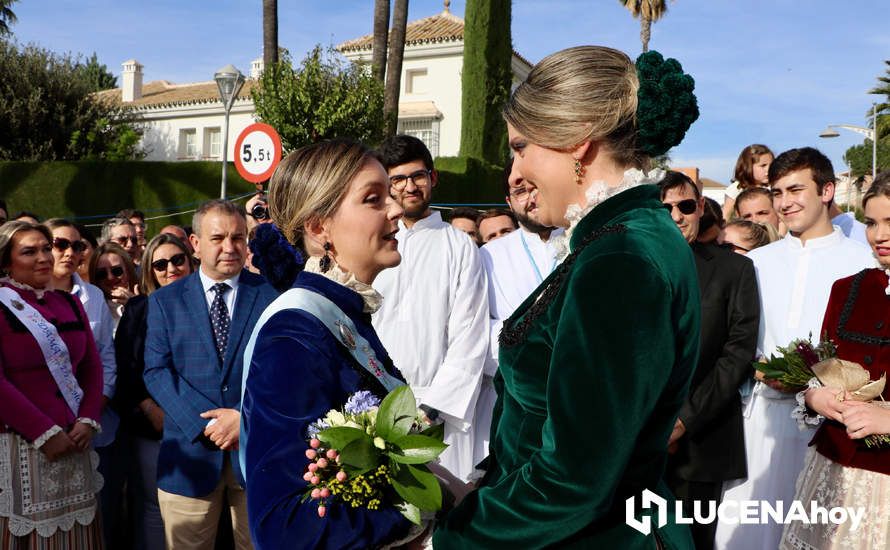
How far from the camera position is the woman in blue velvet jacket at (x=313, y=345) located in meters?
2.07

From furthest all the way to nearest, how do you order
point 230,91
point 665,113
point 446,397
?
point 230,91 < point 446,397 < point 665,113

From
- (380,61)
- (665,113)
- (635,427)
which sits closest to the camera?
(635,427)

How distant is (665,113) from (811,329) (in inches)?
136

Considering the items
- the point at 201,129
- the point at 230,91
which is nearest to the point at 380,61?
the point at 230,91

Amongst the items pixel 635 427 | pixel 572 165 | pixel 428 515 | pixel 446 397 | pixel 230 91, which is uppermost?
pixel 230 91

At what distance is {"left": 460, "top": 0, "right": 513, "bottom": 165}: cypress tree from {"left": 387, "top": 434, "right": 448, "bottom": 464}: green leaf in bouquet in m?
30.3

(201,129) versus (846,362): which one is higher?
(201,129)

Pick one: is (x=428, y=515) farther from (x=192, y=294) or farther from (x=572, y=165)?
(x=192, y=294)

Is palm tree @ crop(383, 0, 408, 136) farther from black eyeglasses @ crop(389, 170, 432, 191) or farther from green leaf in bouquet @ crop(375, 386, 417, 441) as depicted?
green leaf in bouquet @ crop(375, 386, 417, 441)

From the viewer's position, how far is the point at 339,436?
200 cm

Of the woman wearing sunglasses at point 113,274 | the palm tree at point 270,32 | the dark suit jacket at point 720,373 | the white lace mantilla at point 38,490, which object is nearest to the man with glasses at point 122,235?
the woman wearing sunglasses at point 113,274

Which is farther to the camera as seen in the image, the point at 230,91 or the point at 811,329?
the point at 230,91

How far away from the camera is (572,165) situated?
6.93 feet

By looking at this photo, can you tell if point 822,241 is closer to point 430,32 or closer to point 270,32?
point 270,32
